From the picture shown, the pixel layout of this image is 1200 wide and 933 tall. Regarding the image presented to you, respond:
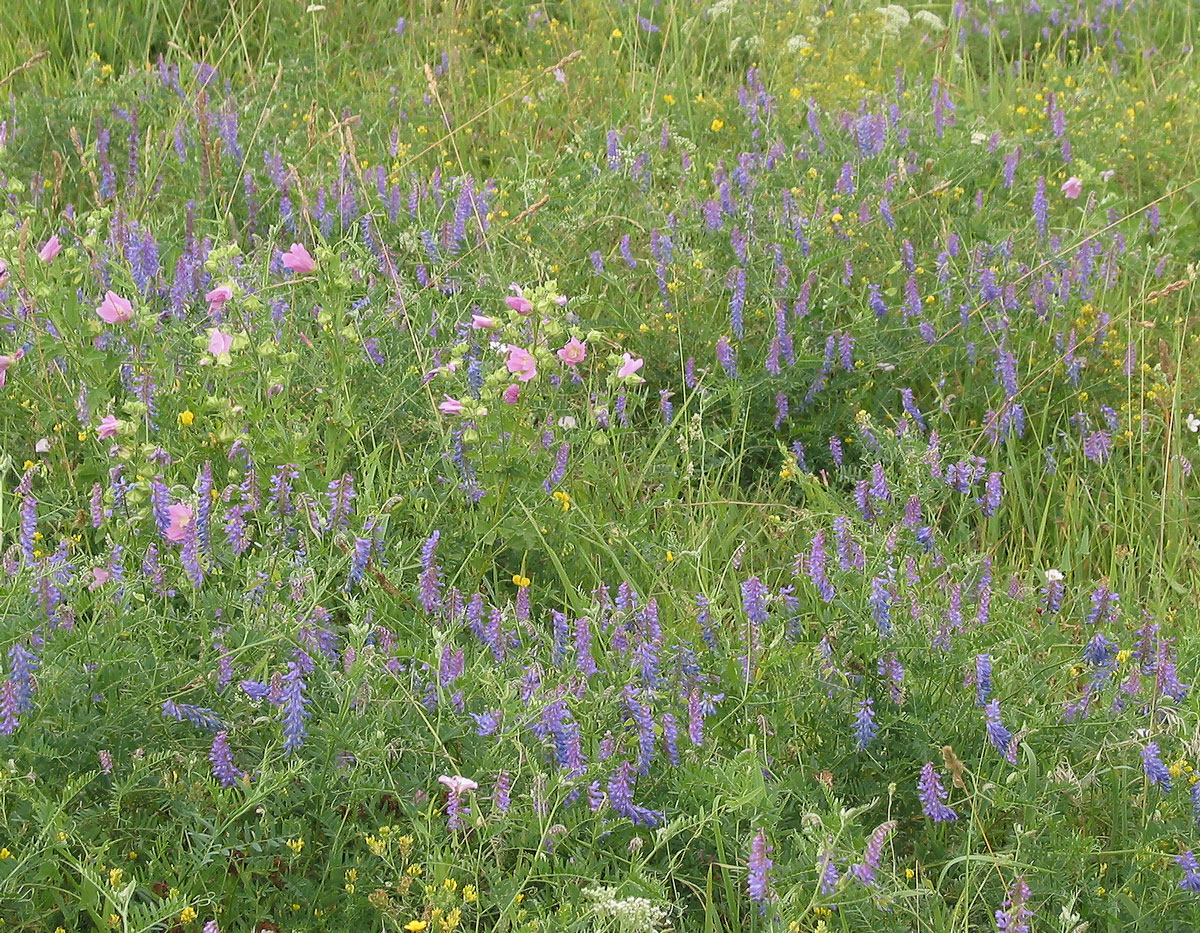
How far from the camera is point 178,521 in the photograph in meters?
2.05

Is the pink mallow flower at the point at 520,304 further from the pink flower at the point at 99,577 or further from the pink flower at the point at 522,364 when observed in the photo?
the pink flower at the point at 99,577

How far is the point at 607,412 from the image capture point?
2.65 metres

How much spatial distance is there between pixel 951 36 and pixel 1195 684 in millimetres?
3880

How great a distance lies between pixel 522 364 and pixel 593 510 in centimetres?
43

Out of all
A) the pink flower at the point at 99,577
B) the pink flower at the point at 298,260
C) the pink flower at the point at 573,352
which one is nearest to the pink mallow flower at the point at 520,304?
the pink flower at the point at 573,352

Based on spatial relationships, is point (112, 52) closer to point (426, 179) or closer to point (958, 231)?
point (426, 179)

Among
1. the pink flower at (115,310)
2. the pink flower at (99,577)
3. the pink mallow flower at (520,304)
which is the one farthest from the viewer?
the pink flower at (115,310)

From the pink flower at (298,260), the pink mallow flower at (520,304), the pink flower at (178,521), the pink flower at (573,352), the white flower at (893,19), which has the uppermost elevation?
the pink mallow flower at (520,304)

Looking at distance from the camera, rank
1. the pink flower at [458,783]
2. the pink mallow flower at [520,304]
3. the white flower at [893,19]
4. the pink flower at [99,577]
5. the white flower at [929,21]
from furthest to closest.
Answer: the white flower at [929,21], the white flower at [893,19], the pink mallow flower at [520,304], the pink flower at [99,577], the pink flower at [458,783]

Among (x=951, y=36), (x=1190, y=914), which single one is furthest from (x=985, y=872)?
(x=951, y=36)

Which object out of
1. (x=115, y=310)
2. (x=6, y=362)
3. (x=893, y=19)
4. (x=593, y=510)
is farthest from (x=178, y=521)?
(x=893, y=19)

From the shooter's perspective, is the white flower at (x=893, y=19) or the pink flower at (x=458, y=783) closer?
the pink flower at (x=458, y=783)

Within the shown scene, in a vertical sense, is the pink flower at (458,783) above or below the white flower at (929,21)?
below

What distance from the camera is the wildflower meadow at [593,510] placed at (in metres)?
1.80
